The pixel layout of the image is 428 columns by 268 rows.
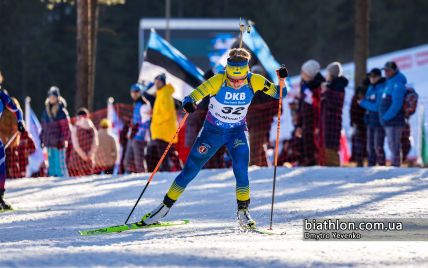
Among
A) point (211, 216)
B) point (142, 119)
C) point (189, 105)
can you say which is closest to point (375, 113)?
point (142, 119)

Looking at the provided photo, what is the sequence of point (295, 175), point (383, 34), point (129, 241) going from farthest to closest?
point (383, 34)
point (295, 175)
point (129, 241)

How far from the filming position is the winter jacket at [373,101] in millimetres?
16344

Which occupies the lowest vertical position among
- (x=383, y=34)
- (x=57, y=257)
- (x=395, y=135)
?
(x=57, y=257)

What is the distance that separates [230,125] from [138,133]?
7.33 meters

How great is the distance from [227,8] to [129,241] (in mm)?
46995

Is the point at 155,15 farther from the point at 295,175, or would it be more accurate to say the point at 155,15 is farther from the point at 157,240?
the point at 157,240

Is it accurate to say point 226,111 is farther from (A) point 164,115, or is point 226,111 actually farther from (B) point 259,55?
(B) point 259,55

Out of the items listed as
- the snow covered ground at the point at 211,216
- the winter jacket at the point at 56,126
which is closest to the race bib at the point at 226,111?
the snow covered ground at the point at 211,216

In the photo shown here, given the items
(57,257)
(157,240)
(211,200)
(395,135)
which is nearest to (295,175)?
(395,135)

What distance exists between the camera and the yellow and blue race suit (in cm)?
1040

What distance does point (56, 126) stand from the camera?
17969 millimetres

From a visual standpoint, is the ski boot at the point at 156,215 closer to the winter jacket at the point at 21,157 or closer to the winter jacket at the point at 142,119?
the winter jacket at the point at 142,119

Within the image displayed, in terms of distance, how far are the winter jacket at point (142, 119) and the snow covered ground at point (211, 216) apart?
1280 mm

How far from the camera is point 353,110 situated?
57.0ft
